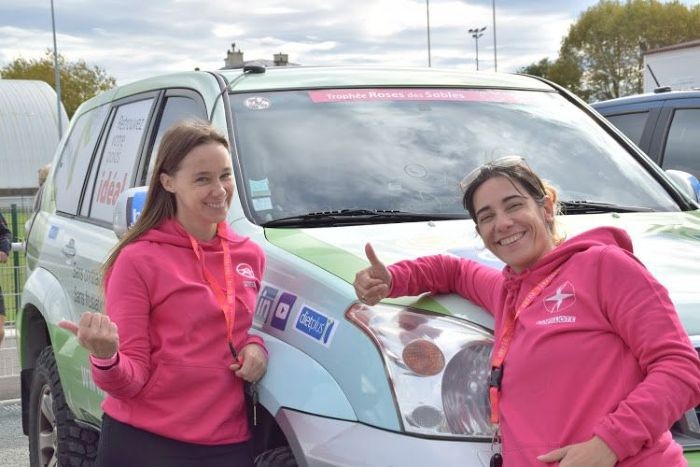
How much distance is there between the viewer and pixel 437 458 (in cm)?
218

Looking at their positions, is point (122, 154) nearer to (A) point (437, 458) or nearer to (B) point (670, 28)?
(A) point (437, 458)

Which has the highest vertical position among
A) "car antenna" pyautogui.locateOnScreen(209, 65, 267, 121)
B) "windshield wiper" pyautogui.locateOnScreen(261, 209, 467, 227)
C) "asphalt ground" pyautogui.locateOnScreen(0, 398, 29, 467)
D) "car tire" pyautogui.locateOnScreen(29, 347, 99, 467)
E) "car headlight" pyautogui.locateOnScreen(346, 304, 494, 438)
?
"car antenna" pyautogui.locateOnScreen(209, 65, 267, 121)

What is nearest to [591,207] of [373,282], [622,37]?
[373,282]

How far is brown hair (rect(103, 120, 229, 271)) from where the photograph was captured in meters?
2.76

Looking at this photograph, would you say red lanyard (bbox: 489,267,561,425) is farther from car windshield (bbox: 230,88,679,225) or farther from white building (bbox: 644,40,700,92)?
white building (bbox: 644,40,700,92)

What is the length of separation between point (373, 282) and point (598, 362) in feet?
2.05

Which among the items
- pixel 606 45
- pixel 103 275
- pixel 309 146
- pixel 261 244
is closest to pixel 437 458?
pixel 261 244

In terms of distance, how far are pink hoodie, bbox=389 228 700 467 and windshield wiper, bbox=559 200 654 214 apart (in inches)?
47.1

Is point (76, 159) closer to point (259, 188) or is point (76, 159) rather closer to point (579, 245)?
point (259, 188)

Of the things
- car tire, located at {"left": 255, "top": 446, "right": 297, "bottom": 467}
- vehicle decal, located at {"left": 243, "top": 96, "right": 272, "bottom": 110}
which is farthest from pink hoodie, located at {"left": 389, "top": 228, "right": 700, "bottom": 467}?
vehicle decal, located at {"left": 243, "top": 96, "right": 272, "bottom": 110}

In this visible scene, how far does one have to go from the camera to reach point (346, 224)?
3.08m

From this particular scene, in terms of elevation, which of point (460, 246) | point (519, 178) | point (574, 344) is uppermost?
point (519, 178)

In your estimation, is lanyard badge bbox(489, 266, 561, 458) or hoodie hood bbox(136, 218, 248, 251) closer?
lanyard badge bbox(489, 266, 561, 458)

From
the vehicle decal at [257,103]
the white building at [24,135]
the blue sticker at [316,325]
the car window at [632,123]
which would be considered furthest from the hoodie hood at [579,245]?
the white building at [24,135]
